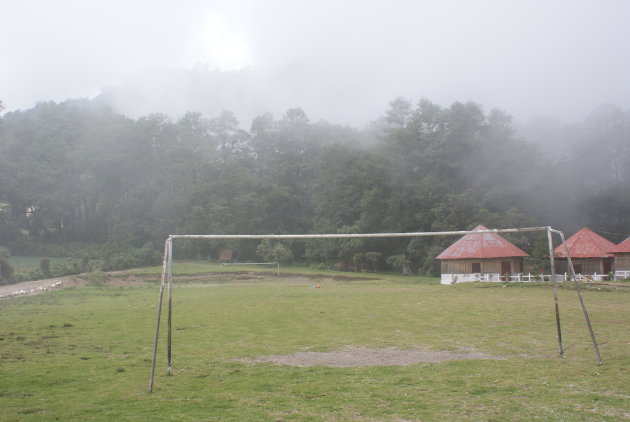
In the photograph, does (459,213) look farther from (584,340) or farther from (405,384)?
(405,384)

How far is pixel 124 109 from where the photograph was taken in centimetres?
11206

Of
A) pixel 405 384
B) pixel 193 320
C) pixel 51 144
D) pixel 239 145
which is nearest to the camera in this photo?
pixel 405 384

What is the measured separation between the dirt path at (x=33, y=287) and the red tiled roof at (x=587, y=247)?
39260mm

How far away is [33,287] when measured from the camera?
3419cm

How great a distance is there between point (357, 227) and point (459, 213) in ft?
40.5

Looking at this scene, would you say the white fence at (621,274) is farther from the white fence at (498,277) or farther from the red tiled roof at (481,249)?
the red tiled roof at (481,249)

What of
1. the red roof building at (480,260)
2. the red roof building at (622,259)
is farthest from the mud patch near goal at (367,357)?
the red roof building at (622,259)

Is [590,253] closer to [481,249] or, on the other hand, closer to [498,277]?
[498,277]

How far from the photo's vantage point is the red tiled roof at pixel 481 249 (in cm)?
4119

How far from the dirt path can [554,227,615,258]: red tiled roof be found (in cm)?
3926

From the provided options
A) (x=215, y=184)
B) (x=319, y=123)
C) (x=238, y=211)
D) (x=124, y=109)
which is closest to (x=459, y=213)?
(x=238, y=211)

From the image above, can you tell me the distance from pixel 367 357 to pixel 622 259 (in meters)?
37.5

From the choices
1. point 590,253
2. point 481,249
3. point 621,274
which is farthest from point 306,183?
point 621,274

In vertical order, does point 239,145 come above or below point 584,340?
above
